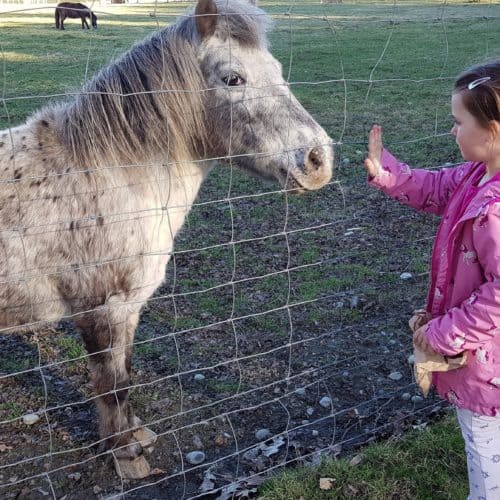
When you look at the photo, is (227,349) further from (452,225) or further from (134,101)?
(452,225)

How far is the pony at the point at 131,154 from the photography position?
2703 millimetres

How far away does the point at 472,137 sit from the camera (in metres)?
2.03

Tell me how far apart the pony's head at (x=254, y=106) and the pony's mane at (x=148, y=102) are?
0.07 ft

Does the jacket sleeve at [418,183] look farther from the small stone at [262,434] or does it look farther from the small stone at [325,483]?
the small stone at [262,434]

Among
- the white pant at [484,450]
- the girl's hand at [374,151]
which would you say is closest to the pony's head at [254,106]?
the girl's hand at [374,151]

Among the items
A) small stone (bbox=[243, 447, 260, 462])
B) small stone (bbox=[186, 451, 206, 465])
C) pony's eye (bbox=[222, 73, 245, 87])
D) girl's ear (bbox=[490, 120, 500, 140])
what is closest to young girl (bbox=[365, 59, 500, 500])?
girl's ear (bbox=[490, 120, 500, 140])

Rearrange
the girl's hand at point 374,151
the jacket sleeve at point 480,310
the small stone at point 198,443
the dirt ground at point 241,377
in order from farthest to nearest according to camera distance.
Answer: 1. the small stone at point 198,443
2. the dirt ground at point 241,377
3. the girl's hand at point 374,151
4. the jacket sleeve at point 480,310

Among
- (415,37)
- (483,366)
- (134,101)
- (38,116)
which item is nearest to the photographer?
(483,366)

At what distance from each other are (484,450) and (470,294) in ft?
2.01

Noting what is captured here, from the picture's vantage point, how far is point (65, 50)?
16.7 metres

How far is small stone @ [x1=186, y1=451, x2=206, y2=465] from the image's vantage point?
10.2 feet

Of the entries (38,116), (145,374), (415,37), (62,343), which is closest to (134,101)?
(38,116)

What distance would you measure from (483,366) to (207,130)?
64.0 inches

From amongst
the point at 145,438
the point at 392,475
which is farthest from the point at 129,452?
the point at 392,475
